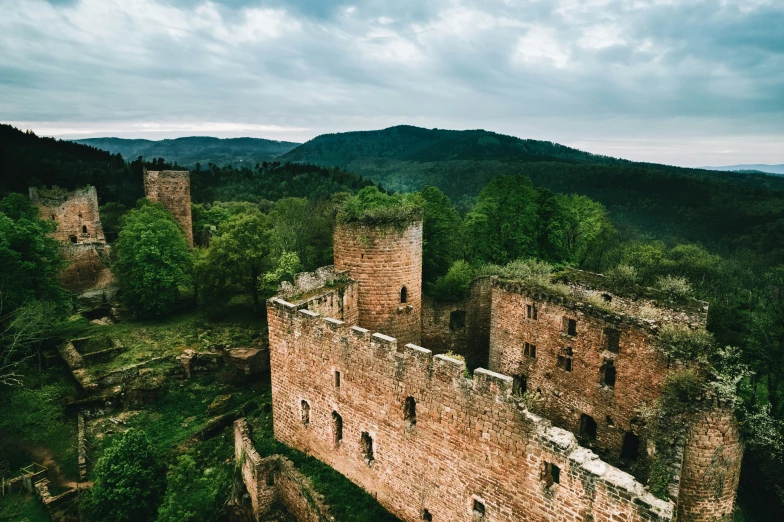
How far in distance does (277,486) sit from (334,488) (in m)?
2.51

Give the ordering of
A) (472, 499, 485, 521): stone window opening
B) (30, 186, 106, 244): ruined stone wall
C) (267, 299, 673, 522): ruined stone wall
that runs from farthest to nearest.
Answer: (30, 186, 106, 244): ruined stone wall < (472, 499, 485, 521): stone window opening < (267, 299, 673, 522): ruined stone wall

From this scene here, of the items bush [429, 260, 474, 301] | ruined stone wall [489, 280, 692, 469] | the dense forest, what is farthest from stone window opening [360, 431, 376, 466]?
bush [429, 260, 474, 301]

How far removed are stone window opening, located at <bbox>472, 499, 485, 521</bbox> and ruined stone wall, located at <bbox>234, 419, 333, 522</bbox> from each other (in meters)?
5.03

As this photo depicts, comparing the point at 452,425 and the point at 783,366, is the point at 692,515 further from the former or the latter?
the point at 783,366

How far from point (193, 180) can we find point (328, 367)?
100558 mm

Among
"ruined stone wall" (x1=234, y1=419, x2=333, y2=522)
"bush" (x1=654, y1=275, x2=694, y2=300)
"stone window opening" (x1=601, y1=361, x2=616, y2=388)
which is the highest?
"bush" (x1=654, y1=275, x2=694, y2=300)

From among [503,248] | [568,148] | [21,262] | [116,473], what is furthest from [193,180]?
[568,148]

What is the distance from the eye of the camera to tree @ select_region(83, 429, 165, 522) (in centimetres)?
1507

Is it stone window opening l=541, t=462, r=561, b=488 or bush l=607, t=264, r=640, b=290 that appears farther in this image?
bush l=607, t=264, r=640, b=290

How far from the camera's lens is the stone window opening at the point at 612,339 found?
55.0 ft

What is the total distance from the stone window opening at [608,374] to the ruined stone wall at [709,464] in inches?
176

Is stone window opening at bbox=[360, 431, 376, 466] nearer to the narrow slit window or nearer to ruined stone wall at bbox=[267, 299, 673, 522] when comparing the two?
ruined stone wall at bbox=[267, 299, 673, 522]

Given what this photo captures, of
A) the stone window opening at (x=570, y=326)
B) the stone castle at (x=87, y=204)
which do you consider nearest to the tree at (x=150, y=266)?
the stone castle at (x=87, y=204)

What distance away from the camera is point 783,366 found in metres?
Result: 22.1
